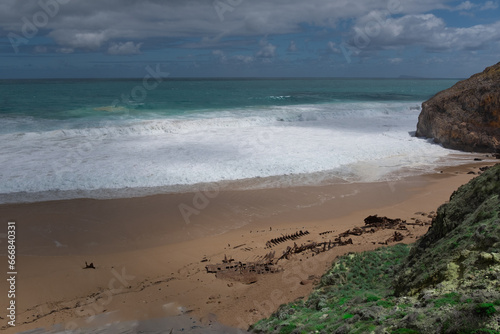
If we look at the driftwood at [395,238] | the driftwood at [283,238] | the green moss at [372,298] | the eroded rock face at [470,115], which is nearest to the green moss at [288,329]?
the green moss at [372,298]

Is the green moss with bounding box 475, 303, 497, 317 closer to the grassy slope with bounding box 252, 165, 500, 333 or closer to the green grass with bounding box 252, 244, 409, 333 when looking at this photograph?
the grassy slope with bounding box 252, 165, 500, 333

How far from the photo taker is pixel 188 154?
1423cm

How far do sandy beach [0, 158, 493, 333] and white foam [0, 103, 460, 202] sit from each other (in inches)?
57.3

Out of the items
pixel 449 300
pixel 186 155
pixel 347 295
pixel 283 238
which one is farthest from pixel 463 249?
pixel 186 155

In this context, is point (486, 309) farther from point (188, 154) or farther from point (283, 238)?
point (188, 154)

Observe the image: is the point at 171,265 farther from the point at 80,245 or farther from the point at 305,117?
the point at 305,117

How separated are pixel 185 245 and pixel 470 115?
13259mm

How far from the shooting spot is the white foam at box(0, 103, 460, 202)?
11.4 m

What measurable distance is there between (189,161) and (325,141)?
21.0ft

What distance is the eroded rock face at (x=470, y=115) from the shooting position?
15.1m

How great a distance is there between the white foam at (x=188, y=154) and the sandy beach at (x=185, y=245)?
4.77 feet

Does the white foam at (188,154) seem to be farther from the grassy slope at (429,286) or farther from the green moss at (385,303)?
the green moss at (385,303)

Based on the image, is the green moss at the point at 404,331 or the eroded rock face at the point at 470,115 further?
the eroded rock face at the point at 470,115

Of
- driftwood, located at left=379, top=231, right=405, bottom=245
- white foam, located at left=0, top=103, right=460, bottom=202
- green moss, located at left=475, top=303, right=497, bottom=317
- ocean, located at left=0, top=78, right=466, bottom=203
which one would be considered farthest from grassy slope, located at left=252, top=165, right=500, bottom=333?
white foam, located at left=0, top=103, right=460, bottom=202
